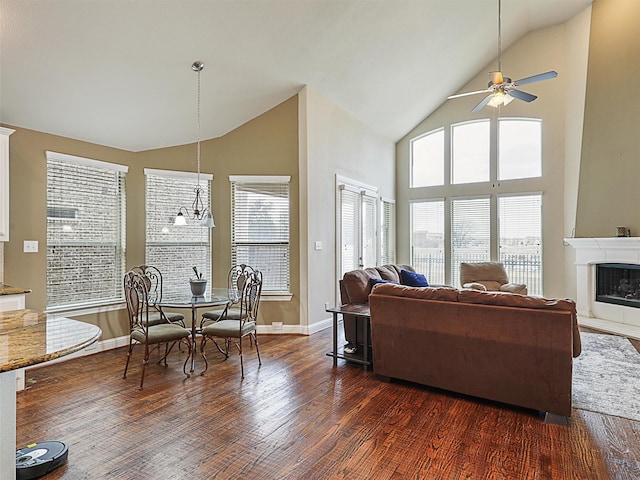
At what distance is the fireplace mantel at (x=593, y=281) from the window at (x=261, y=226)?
4868mm

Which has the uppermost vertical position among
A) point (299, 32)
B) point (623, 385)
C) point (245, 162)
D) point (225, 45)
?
point (299, 32)

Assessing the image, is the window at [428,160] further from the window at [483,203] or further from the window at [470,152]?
the window at [470,152]

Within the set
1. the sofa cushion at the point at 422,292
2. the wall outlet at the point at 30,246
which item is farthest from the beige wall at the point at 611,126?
the wall outlet at the point at 30,246

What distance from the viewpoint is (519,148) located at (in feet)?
23.8

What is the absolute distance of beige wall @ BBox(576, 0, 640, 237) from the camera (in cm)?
566

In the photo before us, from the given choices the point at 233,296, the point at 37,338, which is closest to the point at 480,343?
the point at 233,296

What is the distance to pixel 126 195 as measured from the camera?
4805 millimetres

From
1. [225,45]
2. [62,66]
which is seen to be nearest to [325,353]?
[225,45]

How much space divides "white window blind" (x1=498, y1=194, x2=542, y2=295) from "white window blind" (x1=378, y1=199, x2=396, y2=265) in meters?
2.14

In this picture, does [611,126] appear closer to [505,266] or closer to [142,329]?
[505,266]

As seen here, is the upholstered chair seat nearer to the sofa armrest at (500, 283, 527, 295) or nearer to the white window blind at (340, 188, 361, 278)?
the sofa armrest at (500, 283, 527, 295)

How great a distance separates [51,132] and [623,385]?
6200mm

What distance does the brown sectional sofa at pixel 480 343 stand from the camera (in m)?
2.72

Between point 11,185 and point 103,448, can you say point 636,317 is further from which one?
point 11,185
